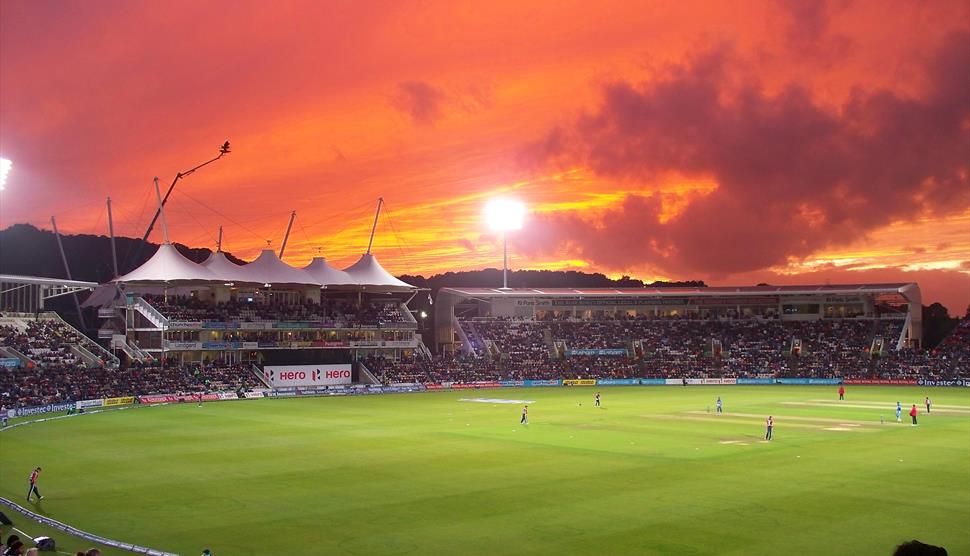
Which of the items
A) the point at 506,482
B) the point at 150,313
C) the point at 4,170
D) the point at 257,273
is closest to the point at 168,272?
the point at 150,313

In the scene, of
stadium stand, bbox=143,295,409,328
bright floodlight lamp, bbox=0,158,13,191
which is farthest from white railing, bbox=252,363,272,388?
bright floodlight lamp, bbox=0,158,13,191

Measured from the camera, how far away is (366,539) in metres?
23.4

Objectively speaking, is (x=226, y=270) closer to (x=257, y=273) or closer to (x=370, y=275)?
(x=257, y=273)

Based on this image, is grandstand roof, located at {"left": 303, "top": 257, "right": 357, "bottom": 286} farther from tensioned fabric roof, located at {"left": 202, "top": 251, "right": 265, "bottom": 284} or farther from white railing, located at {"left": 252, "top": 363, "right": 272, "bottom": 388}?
white railing, located at {"left": 252, "top": 363, "right": 272, "bottom": 388}

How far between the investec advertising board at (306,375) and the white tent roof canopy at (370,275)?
10.4 metres

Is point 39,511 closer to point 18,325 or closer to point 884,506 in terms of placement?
point 884,506

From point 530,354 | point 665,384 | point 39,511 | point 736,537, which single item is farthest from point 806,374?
point 39,511

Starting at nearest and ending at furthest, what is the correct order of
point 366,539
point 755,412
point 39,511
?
point 366,539
point 39,511
point 755,412

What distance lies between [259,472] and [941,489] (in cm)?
2537

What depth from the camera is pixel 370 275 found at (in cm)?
9988

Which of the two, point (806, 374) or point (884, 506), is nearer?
point (884, 506)

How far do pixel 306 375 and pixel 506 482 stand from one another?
200 feet

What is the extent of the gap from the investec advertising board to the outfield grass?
2841 centimetres

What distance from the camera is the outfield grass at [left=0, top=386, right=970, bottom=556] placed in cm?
2367
